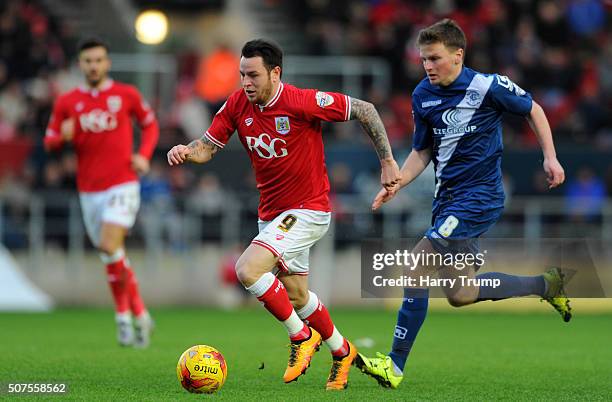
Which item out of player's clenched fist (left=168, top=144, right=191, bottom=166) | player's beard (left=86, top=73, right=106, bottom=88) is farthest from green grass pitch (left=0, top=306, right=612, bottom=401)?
player's beard (left=86, top=73, right=106, bottom=88)

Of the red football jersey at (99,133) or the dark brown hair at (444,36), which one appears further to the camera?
the red football jersey at (99,133)

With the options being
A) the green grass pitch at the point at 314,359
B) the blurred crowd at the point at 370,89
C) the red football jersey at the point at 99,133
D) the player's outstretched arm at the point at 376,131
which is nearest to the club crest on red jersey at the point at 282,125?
the player's outstretched arm at the point at 376,131

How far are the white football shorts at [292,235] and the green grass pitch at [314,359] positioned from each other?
881 millimetres

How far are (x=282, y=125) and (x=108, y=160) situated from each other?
4217 millimetres

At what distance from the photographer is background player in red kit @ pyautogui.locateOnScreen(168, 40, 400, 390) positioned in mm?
8680

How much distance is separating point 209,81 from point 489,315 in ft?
21.0

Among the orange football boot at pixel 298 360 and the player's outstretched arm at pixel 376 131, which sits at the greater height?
the player's outstretched arm at pixel 376 131

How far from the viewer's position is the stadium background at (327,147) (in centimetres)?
1992

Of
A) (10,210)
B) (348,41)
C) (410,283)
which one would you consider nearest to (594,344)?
(410,283)

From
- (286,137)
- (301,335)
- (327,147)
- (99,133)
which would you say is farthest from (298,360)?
(327,147)

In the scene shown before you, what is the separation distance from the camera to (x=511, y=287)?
8.87 meters

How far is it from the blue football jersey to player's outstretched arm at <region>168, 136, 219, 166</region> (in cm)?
152
